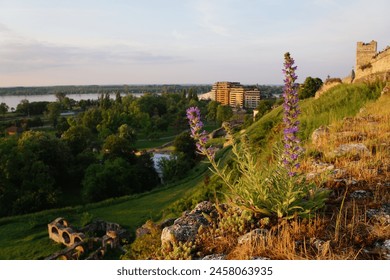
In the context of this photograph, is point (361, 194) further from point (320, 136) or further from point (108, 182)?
point (108, 182)

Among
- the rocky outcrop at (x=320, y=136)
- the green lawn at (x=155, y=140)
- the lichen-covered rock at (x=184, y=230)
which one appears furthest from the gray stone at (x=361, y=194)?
the green lawn at (x=155, y=140)

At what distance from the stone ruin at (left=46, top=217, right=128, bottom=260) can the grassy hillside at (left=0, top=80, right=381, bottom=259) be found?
0.99m

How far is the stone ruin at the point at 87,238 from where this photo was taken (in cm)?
2144

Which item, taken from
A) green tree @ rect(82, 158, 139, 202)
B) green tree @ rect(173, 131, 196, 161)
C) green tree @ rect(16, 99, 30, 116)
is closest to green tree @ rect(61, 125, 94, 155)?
green tree @ rect(82, 158, 139, 202)

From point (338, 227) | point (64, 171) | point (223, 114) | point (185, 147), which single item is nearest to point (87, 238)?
point (338, 227)

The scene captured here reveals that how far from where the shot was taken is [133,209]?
98.1 feet

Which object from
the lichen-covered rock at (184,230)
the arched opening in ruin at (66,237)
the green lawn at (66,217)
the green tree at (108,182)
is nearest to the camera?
the lichen-covered rock at (184,230)

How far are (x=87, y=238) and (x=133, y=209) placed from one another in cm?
718

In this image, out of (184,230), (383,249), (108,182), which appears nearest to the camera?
(383,249)

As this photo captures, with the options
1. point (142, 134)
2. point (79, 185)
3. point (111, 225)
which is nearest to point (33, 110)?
point (142, 134)

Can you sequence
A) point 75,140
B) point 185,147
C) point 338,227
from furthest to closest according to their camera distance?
1. point 75,140
2. point 185,147
3. point 338,227

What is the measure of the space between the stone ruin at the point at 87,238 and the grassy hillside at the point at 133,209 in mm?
992

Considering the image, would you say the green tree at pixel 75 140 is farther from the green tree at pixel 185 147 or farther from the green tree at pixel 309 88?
the green tree at pixel 309 88
